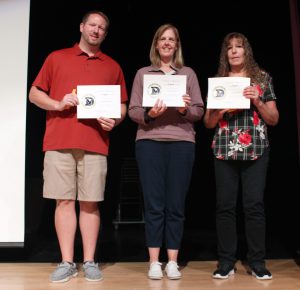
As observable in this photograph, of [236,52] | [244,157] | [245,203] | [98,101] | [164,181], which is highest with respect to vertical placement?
[236,52]

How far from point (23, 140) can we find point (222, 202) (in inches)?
54.0

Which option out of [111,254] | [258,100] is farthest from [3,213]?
[258,100]

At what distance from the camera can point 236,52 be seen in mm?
2570

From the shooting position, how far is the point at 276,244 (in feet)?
11.1

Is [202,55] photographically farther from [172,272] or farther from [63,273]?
[63,273]

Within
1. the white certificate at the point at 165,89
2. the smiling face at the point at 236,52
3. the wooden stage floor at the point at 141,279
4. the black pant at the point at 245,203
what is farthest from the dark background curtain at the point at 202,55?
the white certificate at the point at 165,89

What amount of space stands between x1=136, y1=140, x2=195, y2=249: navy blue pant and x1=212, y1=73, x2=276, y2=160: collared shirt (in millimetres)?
185

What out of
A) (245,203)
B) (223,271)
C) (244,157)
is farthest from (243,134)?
(223,271)

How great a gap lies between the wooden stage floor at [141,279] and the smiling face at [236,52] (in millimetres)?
1241

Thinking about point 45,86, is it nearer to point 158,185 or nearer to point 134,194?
point 158,185

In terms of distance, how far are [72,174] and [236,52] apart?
1171 millimetres

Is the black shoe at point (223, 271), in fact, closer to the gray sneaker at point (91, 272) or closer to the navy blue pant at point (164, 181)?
the navy blue pant at point (164, 181)

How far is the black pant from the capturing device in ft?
8.40

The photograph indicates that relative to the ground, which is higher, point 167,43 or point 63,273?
point 167,43
